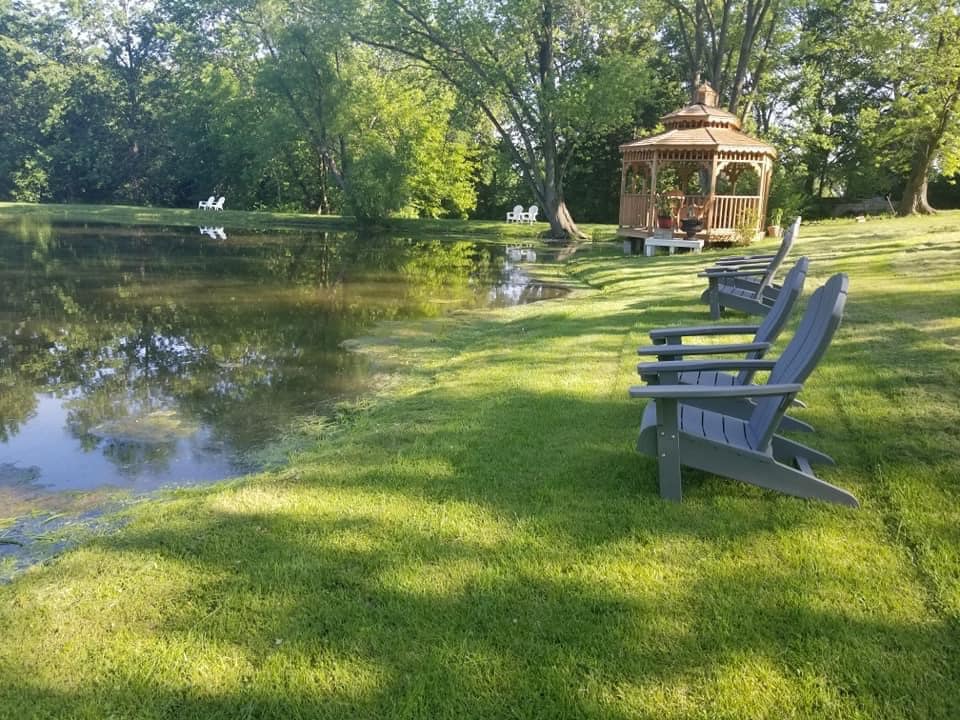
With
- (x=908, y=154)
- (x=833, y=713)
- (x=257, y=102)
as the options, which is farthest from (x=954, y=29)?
(x=257, y=102)

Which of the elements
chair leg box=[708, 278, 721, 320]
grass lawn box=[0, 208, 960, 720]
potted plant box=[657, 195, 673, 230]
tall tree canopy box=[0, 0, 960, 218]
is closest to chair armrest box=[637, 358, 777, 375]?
grass lawn box=[0, 208, 960, 720]

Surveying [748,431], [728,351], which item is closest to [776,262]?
[728,351]

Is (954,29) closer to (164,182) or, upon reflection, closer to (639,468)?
(639,468)

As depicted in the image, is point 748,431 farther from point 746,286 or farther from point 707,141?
→ point 707,141

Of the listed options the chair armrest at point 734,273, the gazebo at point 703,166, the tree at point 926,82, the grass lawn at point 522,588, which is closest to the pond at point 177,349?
the grass lawn at point 522,588

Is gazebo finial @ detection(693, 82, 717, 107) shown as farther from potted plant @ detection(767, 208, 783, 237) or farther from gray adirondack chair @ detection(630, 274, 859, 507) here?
gray adirondack chair @ detection(630, 274, 859, 507)

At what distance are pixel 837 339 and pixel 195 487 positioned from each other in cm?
560

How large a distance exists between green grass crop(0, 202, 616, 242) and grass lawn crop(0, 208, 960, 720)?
909 inches

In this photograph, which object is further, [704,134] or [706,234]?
[704,134]

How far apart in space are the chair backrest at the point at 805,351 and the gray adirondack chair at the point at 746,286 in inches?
158

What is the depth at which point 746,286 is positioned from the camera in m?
8.49

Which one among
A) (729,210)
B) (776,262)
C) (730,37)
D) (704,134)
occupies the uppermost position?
(730,37)

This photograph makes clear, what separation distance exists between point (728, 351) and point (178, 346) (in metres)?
7.07

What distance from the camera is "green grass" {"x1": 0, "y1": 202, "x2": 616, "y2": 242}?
100ft
